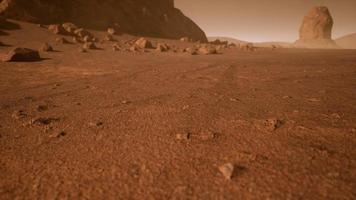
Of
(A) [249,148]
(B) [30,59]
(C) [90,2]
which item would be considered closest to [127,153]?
(A) [249,148]

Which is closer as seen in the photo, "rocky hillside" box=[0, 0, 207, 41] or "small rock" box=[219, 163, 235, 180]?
"small rock" box=[219, 163, 235, 180]

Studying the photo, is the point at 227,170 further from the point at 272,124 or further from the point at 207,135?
the point at 272,124

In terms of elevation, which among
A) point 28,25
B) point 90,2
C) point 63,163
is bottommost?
point 63,163

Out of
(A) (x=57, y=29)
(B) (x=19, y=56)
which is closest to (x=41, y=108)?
(B) (x=19, y=56)

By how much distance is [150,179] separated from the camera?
1.59 metres

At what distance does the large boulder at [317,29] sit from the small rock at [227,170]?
93442 millimetres

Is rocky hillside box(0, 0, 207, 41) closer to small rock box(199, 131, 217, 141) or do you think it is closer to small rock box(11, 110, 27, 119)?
small rock box(11, 110, 27, 119)

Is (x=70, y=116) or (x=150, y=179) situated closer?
(x=150, y=179)

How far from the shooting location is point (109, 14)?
1028 inches

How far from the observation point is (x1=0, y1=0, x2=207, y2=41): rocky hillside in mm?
18875

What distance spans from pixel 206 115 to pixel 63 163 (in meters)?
1.68

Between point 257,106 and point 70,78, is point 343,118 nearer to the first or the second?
point 257,106

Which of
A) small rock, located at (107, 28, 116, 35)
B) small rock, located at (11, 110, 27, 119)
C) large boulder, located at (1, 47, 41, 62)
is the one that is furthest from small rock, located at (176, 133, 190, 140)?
small rock, located at (107, 28, 116, 35)

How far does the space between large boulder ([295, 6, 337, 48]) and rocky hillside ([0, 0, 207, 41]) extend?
63.4 meters
